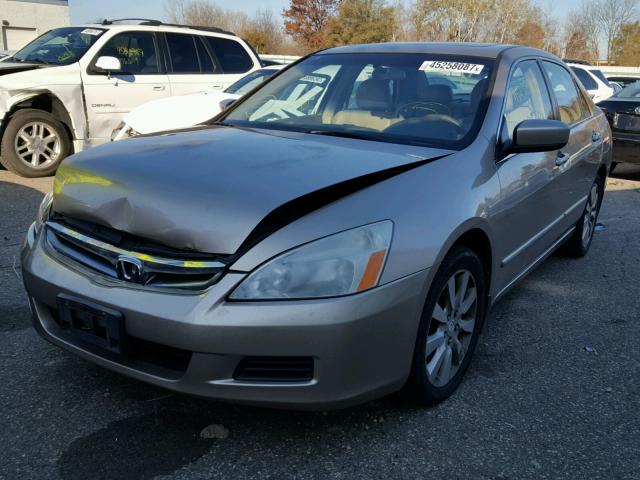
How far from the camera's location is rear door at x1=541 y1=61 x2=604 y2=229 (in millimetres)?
3992

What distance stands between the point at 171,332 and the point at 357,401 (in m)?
0.71

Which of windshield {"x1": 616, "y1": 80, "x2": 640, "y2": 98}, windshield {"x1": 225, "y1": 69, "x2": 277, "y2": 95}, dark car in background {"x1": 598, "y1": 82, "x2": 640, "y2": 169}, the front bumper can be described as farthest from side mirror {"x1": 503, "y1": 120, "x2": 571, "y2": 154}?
windshield {"x1": 616, "y1": 80, "x2": 640, "y2": 98}

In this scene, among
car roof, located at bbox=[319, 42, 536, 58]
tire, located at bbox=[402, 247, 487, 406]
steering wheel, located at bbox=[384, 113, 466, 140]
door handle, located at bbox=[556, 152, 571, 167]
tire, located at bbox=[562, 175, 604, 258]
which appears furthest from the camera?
tire, located at bbox=[562, 175, 604, 258]

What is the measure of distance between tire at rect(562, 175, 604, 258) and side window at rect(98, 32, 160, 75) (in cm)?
554

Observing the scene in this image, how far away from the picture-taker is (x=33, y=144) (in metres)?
7.20

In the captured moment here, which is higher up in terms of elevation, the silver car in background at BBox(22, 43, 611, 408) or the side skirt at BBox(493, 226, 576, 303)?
the silver car in background at BBox(22, 43, 611, 408)

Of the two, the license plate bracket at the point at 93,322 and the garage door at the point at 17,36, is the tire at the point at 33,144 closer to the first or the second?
the license plate bracket at the point at 93,322

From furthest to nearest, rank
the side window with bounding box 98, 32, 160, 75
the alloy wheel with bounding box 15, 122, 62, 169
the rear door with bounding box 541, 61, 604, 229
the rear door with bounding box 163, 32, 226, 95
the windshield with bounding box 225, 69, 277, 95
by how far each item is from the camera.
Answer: the rear door with bounding box 163, 32, 226, 95 → the side window with bounding box 98, 32, 160, 75 → the windshield with bounding box 225, 69, 277, 95 → the alloy wheel with bounding box 15, 122, 62, 169 → the rear door with bounding box 541, 61, 604, 229

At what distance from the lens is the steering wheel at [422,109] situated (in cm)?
326

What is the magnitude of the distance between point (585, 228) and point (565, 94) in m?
1.21

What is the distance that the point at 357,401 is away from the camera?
7.36 ft

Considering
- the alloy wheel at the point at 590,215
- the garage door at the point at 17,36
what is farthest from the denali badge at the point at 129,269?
the garage door at the point at 17,36

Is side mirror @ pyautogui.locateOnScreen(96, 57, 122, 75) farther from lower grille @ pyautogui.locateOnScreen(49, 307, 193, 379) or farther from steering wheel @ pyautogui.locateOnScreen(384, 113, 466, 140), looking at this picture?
lower grille @ pyautogui.locateOnScreen(49, 307, 193, 379)

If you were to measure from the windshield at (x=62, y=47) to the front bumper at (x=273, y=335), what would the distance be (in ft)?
19.9
